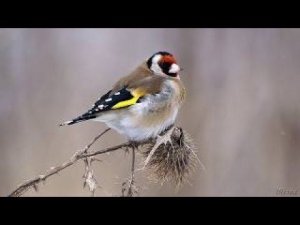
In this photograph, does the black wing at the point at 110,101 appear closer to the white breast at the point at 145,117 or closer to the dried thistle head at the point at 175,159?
the white breast at the point at 145,117

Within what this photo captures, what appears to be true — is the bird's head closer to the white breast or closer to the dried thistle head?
the white breast

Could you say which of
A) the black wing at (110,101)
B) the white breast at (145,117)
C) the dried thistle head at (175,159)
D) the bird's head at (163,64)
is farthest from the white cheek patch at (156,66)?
the dried thistle head at (175,159)

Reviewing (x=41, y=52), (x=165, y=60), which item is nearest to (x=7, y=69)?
(x=41, y=52)

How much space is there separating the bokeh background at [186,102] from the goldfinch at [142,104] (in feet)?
4.61

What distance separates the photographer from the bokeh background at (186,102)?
525 cm

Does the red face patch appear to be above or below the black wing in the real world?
above

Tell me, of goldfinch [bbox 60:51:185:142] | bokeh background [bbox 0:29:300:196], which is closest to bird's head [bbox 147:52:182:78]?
goldfinch [bbox 60:51:185:142]

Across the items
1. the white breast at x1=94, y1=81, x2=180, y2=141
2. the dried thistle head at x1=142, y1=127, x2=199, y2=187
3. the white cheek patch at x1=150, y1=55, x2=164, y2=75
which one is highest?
the white cheek patch at x1=150, y1=55, x2=164, y2=75

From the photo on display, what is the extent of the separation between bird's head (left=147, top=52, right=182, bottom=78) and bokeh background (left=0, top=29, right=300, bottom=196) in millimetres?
1431

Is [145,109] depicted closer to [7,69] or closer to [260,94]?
[260,94]

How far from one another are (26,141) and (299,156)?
237 centimetres

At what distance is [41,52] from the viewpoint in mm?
6152

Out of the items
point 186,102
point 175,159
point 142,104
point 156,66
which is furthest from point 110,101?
point 186,102

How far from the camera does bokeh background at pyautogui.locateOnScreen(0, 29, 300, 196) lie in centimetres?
525
